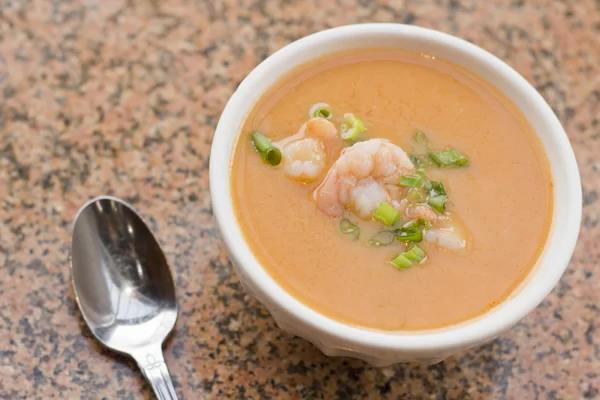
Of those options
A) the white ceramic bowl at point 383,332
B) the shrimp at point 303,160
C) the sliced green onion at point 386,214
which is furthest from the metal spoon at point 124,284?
the sliced green onion at point 386,214

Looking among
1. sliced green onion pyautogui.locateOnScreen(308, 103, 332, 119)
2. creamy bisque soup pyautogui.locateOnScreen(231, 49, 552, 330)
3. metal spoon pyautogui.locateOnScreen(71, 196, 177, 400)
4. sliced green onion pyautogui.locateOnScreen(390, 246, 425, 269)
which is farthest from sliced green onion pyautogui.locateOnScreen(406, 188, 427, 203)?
metal spoon pyautogui.locateOnScreen(71, 196, 177, 400)

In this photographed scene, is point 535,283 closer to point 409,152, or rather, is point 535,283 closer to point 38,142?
point 409,152

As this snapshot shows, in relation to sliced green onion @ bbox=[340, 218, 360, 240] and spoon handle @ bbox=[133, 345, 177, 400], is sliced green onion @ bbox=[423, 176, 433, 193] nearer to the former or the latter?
sliced green onion @ bbox=[340, 218, 360, 240]

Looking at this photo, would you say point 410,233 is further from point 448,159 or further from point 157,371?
point 157,371

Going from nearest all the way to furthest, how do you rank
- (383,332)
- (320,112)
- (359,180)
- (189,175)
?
(383,332)
(359,180)
(320,112)
(189,175)

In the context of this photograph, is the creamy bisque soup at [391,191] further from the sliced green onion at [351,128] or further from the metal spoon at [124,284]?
the metal spoon at [124,284]

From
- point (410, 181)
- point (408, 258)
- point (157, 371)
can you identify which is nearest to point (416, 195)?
point (410, 181)
